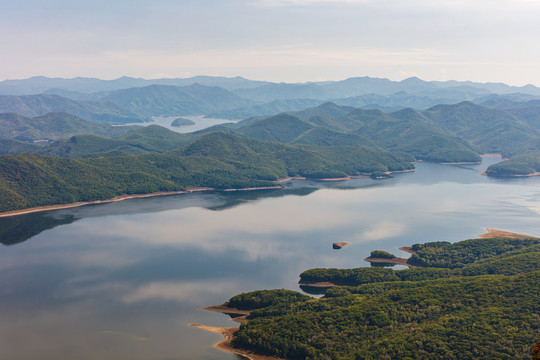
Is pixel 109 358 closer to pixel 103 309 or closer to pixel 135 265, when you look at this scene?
pixel 103 309

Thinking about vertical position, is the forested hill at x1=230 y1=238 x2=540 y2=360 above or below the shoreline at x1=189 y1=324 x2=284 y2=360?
above

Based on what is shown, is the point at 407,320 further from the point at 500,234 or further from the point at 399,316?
the point at 500,234

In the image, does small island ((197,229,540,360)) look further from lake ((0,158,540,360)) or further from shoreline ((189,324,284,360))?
lake ((0,158,540,360))

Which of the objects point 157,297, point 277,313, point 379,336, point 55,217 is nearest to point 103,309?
point 157,297

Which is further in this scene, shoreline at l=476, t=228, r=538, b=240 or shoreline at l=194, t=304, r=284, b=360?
shoreline at l=476, t=228, r=538, b=240

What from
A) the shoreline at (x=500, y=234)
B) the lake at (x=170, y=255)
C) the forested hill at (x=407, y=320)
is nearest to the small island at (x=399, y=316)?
the forested hill at (x=407, y=320)

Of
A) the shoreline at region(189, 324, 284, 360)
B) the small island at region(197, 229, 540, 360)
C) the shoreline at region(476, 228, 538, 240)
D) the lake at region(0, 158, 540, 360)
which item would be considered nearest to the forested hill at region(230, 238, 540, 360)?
the small island at region(197, 229, 540, 360)

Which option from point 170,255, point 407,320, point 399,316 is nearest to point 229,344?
point 399,316

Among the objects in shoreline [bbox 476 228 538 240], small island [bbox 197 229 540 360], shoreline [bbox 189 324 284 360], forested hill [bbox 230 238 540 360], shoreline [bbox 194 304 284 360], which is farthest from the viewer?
shoreline [bbox 476 228 538 240]
